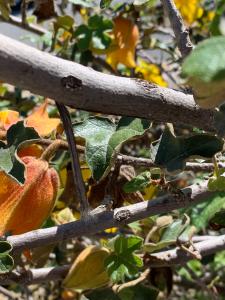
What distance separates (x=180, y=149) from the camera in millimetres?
771

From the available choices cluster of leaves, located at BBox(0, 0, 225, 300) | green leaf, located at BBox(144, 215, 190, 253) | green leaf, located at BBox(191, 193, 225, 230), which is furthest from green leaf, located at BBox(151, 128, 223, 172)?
green leaf, located at BBox(191, 193, 225, 230)

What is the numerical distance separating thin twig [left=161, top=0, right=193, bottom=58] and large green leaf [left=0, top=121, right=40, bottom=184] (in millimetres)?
235

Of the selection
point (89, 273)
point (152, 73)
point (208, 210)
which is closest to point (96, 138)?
point (89, 273)

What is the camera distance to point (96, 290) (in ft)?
3.67

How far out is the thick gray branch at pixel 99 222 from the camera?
2.57ft

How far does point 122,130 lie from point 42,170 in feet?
0.65

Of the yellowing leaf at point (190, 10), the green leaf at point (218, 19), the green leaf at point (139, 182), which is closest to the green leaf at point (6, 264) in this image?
the green leaf at point (139, 182)

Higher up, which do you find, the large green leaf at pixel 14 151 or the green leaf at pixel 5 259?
the large green leaf at pixel 14 151

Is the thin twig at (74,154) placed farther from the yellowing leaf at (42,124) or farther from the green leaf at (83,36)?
the green leaf at (83,36)

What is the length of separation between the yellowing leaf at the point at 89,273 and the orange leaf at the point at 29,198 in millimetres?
218

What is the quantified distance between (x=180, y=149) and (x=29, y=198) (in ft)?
0.88

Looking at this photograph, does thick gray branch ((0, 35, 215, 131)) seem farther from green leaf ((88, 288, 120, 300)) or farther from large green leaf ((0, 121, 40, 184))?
green leaf ((88, 288, 120, 300))

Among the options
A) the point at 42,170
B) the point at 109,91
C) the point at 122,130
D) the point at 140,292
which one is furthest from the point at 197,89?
the point at 140,292

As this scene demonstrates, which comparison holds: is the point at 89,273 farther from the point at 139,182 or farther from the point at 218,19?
the point at 218,19
